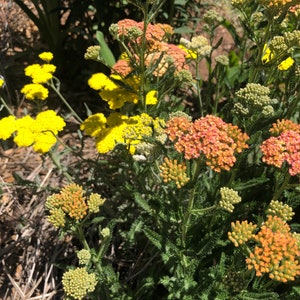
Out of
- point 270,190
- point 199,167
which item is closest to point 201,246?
point 199,167

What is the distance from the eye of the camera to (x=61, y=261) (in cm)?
288

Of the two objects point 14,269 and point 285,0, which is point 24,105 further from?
point 285,0

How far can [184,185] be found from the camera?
1832 millimetres

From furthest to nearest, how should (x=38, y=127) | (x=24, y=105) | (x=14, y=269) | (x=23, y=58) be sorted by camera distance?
(x=23, y=58)
(x=24, y=105)
(x=14, y=269)
(x=38, y=127)

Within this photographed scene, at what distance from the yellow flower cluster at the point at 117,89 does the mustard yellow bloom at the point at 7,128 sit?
59cm

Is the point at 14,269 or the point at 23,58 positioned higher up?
the point at 23,58

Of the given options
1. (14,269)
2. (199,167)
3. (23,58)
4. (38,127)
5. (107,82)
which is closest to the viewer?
(199,167)

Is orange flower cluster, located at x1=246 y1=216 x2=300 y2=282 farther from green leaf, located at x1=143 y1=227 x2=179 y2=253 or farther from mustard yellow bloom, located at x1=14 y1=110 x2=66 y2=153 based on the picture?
mustard yellow bloom, located at x1=14 y1=110 x2=66 y2=153

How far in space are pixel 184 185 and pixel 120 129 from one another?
2.64ft

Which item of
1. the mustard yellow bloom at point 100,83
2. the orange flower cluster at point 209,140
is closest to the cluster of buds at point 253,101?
the orange flower cluster at point 209,140

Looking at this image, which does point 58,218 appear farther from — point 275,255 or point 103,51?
point 103,51

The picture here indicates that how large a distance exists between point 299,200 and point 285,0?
40.7 inches

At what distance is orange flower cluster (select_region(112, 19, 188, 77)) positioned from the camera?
7.59 ft

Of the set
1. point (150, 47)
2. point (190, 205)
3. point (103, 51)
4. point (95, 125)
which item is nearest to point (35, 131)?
point (95, 125)
